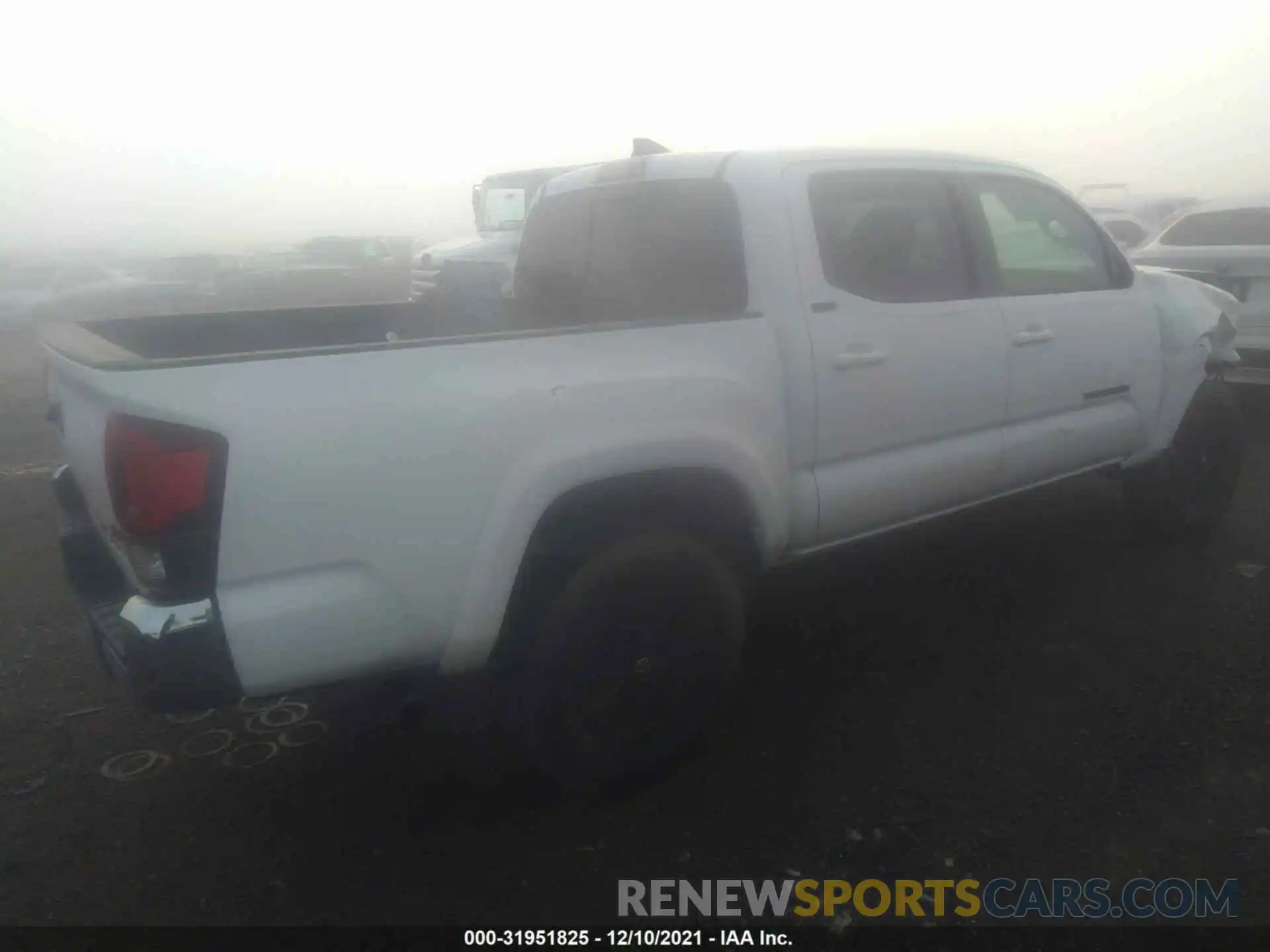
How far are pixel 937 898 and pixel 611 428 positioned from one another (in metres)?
1.42

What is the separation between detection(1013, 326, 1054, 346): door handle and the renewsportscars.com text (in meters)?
1.91

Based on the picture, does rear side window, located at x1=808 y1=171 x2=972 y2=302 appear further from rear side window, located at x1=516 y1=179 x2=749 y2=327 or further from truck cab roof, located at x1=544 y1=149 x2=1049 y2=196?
rear side window, located at x1=516 y1=179 x2=749 y2=327

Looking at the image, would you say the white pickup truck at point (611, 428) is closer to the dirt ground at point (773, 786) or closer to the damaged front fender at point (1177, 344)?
the damaged front fender at point (1177, 344)

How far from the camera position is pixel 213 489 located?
207 centimetres

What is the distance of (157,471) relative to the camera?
2047mm

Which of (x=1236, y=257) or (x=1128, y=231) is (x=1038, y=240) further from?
(x=1128, y=231)

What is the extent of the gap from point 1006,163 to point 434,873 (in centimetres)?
331

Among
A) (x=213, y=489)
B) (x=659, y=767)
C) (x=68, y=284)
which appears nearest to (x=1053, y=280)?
(x=659, y=767)

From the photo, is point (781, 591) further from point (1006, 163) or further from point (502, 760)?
point (1006, 163)

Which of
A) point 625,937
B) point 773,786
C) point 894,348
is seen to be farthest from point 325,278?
point 625,937

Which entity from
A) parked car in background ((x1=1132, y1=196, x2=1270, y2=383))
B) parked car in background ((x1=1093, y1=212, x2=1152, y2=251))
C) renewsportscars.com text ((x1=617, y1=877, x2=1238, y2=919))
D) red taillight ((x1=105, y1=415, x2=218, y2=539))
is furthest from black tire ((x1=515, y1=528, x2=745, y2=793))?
parked car in background ((x1=1093, y1=212, x2=1152, y2=251))

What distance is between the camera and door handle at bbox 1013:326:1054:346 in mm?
3578

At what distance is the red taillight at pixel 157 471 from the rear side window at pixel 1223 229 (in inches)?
265

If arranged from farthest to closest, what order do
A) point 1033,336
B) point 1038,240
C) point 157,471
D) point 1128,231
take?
point 1128,231 < point 1038,240 < point 1033,336 < point 157,471
